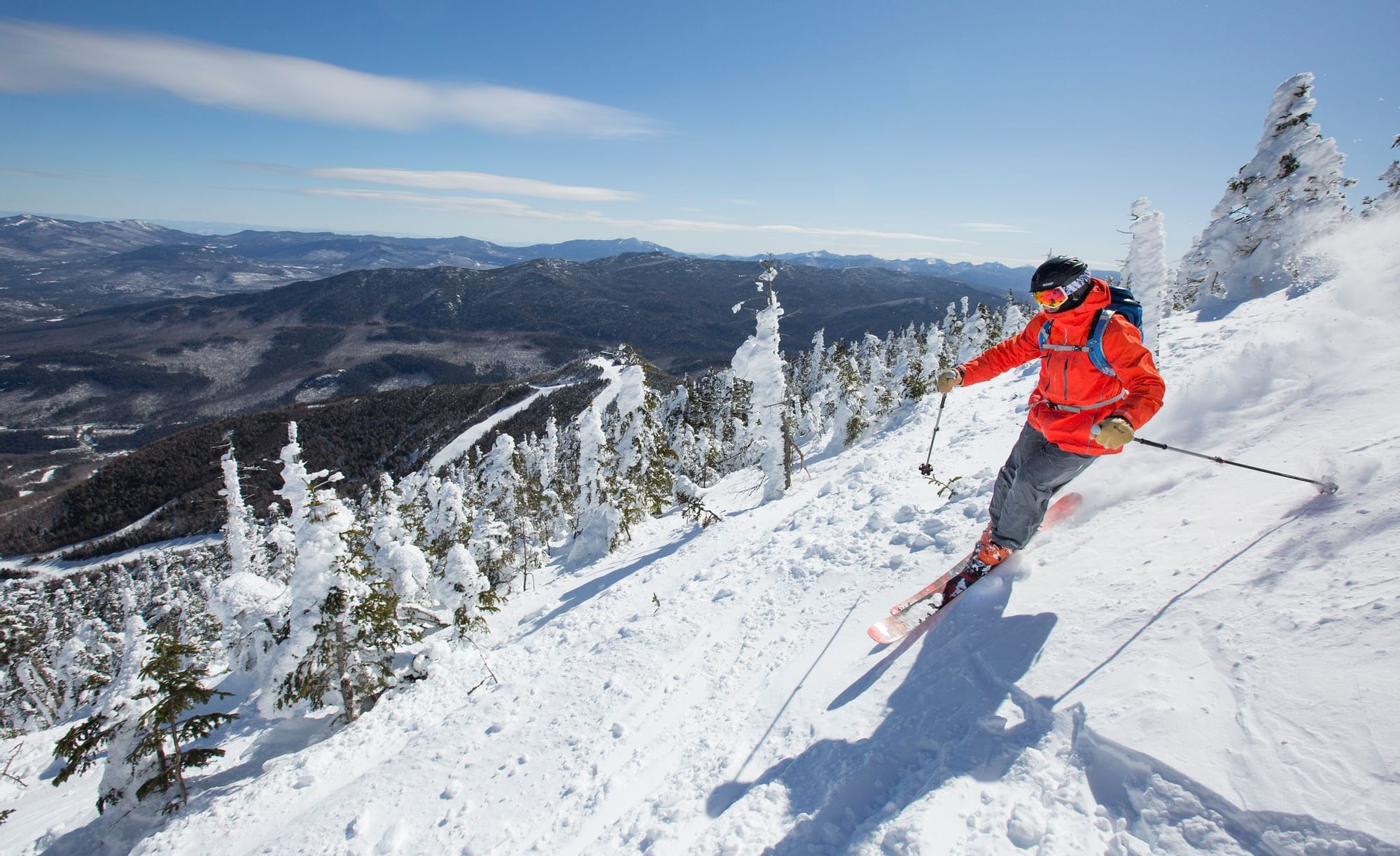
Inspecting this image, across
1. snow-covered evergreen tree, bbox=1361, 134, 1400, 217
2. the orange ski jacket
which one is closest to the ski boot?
the orange ski jacket

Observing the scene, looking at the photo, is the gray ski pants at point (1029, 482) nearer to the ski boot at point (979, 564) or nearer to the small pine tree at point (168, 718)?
the ski boot at point (979, 564)

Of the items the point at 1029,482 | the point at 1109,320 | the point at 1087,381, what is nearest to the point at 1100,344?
the point at 1109,320

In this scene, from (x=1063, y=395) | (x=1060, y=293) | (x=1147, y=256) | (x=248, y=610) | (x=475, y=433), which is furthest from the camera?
(x=475, y=433)

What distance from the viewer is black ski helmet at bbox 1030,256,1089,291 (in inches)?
196

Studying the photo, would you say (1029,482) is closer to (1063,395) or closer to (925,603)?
(1063,395)

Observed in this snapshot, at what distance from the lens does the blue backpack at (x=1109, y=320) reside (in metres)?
4.82

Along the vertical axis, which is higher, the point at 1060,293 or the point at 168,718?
the point at 1060,293

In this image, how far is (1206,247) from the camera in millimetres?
25188

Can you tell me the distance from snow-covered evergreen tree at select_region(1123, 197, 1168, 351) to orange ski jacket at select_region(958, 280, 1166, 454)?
18957 mm

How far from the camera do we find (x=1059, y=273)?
198 inches

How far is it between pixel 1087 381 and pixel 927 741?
343cm

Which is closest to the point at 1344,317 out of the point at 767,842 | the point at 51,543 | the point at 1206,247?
the point at 767,842

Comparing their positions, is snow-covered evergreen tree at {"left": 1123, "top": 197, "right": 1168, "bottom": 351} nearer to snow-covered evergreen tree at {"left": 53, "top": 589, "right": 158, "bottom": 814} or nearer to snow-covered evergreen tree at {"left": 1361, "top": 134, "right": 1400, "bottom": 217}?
snow-covered evergreen tree at {"left": 1361, "top": 134, "right": 1400, "bottom": 217}

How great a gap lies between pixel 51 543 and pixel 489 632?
19872cm
